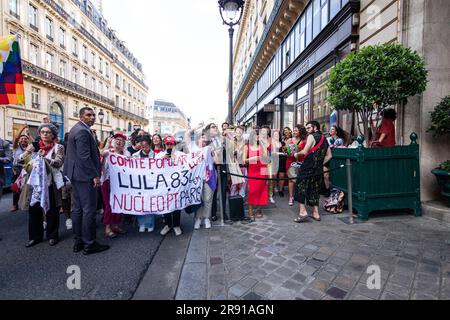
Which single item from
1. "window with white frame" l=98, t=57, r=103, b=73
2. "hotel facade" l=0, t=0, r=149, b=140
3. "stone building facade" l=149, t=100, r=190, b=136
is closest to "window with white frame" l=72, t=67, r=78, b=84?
"hotel facade" l=0, t=0, r=149, b=140

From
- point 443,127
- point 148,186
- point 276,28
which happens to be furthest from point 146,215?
point 276,28

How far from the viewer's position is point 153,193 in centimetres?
446

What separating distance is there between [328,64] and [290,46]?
16.5 feet

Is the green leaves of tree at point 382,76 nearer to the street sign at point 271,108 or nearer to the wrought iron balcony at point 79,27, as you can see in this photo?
the street sign at point 271,108

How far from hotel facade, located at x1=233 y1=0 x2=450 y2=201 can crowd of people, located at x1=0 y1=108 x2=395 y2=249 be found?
3.17ft

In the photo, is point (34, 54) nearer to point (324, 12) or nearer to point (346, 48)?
point (324, 12)

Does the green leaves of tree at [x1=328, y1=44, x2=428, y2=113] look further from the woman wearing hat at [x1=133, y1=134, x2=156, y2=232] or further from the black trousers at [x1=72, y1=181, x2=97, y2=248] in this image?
the black trousers at [x1=72, y1=181, x2=97, y2=248]

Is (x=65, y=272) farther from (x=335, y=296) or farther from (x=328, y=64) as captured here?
(x=328, y=64)

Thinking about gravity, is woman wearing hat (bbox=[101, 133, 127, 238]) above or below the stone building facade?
below

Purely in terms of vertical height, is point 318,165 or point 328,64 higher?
point 328,64

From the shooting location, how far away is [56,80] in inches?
1227

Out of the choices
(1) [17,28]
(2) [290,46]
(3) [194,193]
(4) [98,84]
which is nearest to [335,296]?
(3) [194,193]

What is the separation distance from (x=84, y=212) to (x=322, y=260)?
3.39 metres

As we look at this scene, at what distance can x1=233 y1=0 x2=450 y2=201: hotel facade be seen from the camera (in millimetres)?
5402
